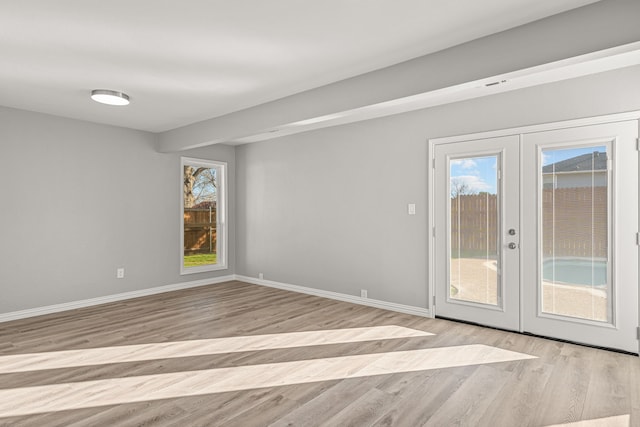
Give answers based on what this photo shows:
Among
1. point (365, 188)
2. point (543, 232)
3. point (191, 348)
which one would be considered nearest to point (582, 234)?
point (543, 232)

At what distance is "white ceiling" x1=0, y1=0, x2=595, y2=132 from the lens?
87.0 inches

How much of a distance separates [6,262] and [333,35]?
469 centimetres

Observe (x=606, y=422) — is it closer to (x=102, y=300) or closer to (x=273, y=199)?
(x=273, y=199)

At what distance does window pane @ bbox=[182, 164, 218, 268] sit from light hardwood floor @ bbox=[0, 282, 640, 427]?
2235 millimetres

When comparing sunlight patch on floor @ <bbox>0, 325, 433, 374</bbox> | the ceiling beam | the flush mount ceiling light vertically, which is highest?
the flush mount ceiling light

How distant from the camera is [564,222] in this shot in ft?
11.3

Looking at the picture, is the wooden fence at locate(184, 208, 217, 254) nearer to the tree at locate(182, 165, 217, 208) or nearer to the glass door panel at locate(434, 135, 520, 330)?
the tree at locate(182, 165, 217, 208)

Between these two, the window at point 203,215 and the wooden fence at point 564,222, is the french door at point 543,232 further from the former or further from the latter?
the window at point 203,215

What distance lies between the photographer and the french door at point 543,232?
3.18 meters

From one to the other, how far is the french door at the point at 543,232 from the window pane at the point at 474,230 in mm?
11

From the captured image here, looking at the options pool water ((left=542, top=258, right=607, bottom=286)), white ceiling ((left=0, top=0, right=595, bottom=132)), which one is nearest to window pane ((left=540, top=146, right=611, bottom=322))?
pool water ((left=542, top=258, right=607, bottom=286))

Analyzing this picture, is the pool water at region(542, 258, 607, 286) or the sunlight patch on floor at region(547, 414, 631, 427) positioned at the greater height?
the pool water at region(542, 258, 607, 286)

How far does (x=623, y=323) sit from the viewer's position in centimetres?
315

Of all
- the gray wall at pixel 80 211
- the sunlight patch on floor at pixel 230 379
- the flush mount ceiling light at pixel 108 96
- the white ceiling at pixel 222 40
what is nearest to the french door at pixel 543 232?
the sunlight patch on floor at pixel 230 379
